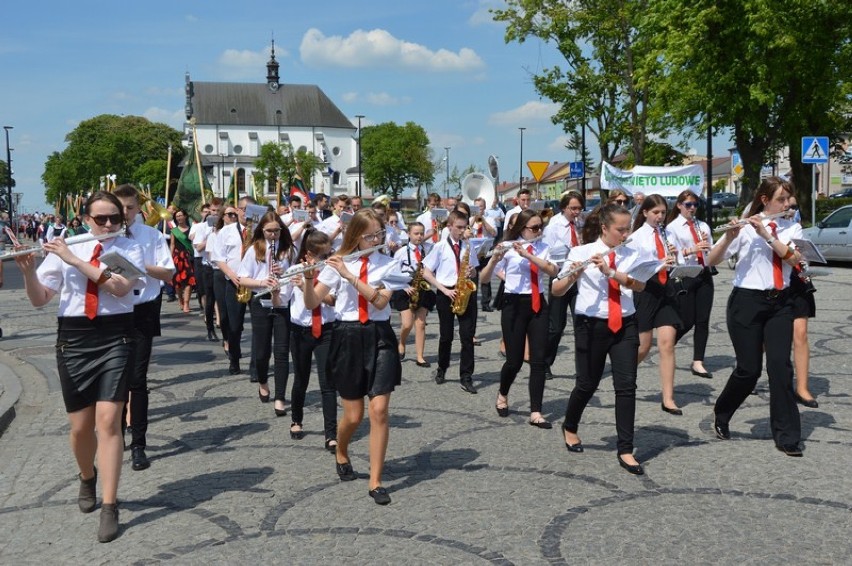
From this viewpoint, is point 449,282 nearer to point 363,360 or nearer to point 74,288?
point 363,360

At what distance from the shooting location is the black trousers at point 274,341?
25.4ft

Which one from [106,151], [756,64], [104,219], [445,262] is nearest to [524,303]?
[445,262]

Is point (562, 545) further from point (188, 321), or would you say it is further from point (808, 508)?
point (188, 321)

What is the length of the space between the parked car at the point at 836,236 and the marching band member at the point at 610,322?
17172 mm

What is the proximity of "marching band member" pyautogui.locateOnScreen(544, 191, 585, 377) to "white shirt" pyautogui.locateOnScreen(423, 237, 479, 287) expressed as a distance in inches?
36.5

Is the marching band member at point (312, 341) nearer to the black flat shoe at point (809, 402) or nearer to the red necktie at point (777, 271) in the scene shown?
the red necktie at point (777, 271)

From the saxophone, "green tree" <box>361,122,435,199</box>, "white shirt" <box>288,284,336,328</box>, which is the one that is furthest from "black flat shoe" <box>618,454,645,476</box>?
"green tree" <box>361,122,435,199</box>

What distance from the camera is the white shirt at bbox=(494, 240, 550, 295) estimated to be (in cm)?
750

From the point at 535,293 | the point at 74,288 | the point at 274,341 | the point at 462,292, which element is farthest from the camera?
the point at 462,292

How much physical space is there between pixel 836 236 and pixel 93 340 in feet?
67.6

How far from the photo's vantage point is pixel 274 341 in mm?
7766

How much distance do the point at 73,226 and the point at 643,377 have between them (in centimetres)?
1364

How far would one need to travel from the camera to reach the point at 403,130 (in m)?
119

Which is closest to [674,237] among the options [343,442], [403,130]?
[343,442]
